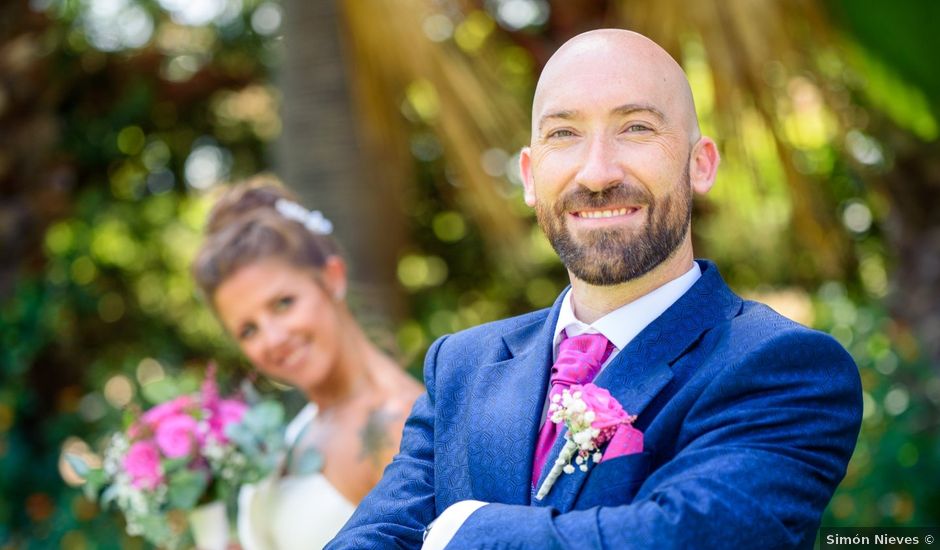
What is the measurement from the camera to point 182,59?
798 centimetres

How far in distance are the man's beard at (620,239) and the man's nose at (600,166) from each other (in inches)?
0.6

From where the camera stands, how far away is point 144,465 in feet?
11.5

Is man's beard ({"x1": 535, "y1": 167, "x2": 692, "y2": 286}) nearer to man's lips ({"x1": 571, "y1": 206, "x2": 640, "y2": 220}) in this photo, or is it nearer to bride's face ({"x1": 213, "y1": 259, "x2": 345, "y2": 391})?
man's lips ({"x1": 571, "y1": 206, "x2": 640, "y2": 220})

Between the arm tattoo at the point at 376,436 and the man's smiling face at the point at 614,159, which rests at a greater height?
the man's smiling face at the point at 614,159

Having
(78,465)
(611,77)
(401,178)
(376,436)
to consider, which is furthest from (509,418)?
(401,178)

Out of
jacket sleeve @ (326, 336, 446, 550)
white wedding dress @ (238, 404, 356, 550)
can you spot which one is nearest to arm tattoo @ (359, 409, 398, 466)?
white wedding dress @ (238, 404, 356, 550)

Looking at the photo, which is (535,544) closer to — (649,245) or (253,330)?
(649,245)

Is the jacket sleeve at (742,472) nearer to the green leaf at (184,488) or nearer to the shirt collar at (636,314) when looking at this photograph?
the shirt collar at (636,314)

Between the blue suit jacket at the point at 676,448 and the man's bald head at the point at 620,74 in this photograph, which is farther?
the man's bald head at the point at 620,74

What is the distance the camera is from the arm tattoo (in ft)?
11.5

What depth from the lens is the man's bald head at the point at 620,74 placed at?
2123mm

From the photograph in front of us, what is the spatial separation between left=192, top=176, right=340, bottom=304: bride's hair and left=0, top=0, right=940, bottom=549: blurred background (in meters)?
0.44

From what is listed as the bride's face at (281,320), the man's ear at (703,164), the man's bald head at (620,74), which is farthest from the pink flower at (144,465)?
the man's ear at (703,164)

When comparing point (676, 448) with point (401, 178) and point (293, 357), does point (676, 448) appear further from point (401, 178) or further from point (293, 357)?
point (401, 178)
